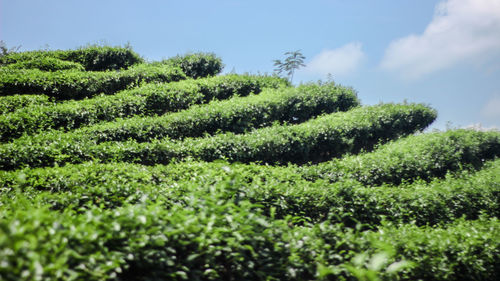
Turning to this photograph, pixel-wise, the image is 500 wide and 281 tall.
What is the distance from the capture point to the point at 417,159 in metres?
11.9

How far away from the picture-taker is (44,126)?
11.2 metres

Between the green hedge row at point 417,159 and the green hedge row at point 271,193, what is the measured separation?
62.1 inches

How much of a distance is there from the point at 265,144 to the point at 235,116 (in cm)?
257

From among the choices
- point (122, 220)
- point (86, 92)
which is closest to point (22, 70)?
point (86, 92)

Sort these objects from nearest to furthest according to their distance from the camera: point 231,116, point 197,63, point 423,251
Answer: point 423,251 → point 231,116 → point 197,63

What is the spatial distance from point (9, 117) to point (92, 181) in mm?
6695

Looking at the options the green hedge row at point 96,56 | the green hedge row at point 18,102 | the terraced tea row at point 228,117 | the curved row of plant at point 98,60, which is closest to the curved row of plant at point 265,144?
the terraced tea row at point 228,117

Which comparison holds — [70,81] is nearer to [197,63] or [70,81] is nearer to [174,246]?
[197,63]

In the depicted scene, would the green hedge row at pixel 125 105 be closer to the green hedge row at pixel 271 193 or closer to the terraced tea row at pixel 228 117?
the terraced tea row at pixel 228 117

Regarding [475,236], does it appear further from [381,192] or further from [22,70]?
[22,70]

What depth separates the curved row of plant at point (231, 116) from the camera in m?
11.0

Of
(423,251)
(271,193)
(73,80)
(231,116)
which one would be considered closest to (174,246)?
(271,193)

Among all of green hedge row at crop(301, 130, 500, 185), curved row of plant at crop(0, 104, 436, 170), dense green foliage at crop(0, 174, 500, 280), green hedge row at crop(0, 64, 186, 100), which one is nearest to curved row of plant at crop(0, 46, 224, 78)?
green hedge row at crop(0, 64, 186, 100)

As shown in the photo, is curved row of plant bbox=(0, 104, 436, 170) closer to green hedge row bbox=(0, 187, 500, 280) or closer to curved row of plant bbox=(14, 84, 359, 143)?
curved row of plant bbox=(14, 84, 359, 143)
